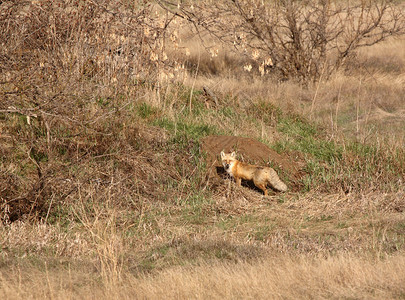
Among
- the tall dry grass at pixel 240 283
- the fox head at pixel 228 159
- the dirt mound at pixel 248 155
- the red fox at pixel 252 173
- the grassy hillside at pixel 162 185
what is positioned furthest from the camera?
the dirt mound at pixel 248 155

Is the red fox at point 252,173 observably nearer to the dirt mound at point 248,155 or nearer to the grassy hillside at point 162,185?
the grassy hillside at point 162,185

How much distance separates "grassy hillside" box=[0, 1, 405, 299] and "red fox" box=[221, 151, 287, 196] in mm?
160

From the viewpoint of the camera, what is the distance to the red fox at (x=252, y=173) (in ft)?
28.5

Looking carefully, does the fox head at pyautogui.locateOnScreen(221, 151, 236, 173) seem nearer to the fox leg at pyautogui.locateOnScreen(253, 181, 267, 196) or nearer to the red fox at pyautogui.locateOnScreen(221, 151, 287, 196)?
the red fox at pyautogui.locateOnScreen(221, 151, 287, 196)

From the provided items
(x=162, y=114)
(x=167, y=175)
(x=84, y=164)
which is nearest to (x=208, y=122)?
(x=162, y=114)

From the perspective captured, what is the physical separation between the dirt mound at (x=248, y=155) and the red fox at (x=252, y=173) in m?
0.39

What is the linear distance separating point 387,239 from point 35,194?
429 centimetres

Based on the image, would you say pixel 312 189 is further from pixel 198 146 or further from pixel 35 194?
pixel 35 194

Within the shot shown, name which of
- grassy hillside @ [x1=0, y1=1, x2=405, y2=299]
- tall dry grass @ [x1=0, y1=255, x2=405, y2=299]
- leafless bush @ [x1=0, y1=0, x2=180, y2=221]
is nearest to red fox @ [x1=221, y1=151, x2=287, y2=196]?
grassy hillside @ [x1=0, y1=1, x2=405, y2=299]

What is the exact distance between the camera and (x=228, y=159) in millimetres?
8859

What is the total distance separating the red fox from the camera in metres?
8.69

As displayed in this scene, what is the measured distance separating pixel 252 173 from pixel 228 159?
41 cm

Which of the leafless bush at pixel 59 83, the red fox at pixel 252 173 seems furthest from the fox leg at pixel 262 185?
the leafless bush at pixel 59 83

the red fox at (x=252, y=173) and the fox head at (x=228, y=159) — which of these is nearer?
the red fox at (x=252, y=173)
